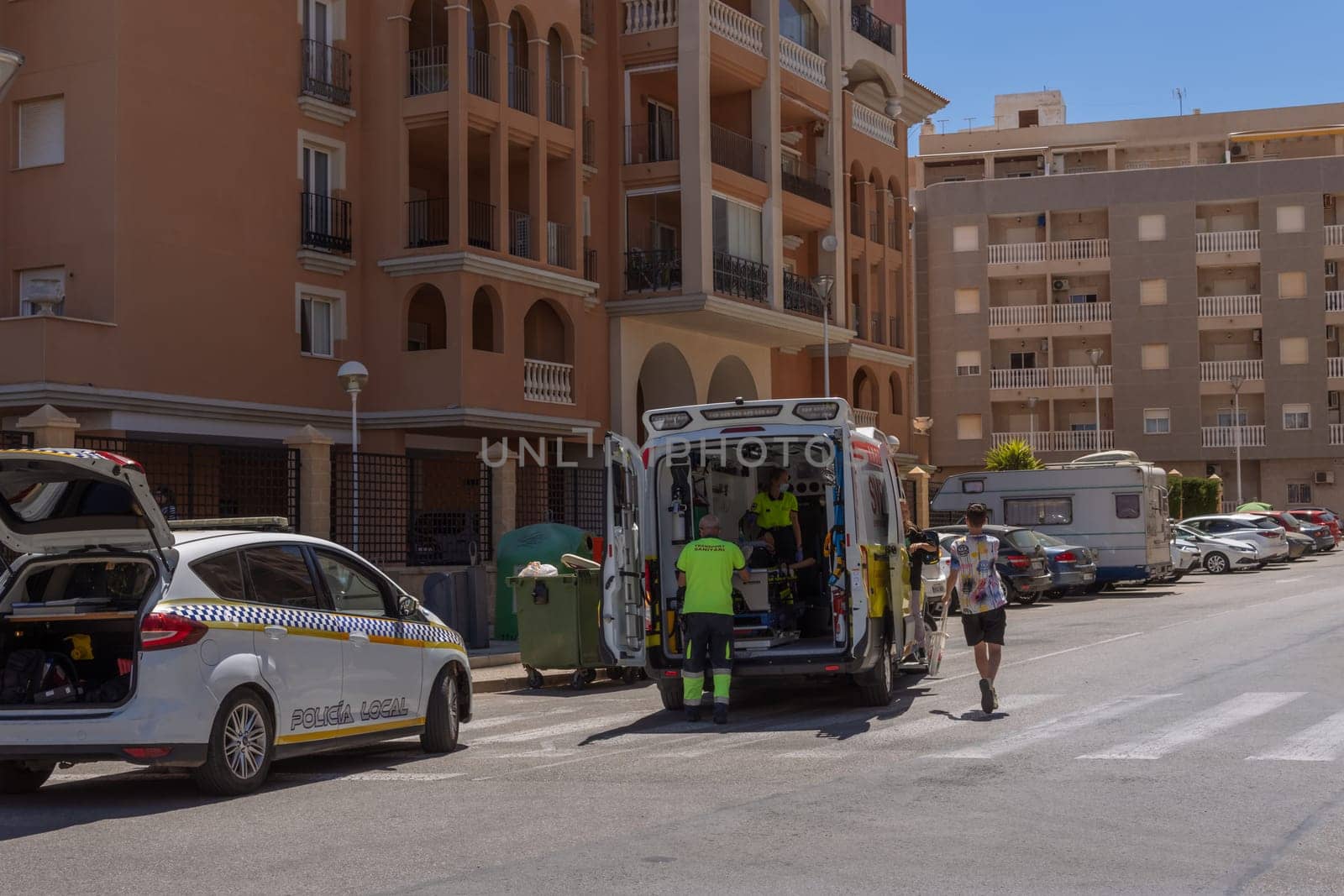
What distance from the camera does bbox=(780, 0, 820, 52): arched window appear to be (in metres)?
40.0

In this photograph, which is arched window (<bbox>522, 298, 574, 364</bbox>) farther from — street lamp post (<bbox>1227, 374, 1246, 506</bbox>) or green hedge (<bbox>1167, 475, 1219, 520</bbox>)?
street lamp post (<bbox>1227, 374, 1246, 506</bbox>)

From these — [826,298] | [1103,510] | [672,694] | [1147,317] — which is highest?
[1147,317]

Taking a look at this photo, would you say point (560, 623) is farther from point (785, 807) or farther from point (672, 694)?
point (785, 807)

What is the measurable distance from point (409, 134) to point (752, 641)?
60.7ft

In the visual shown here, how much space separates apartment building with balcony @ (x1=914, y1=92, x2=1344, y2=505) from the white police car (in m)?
60.4

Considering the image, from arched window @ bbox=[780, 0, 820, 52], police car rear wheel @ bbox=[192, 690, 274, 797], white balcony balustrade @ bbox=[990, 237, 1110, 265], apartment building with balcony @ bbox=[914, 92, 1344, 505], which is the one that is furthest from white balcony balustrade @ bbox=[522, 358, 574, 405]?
white balcony balustrade @ bbox=[990, 237, 1110, 265]

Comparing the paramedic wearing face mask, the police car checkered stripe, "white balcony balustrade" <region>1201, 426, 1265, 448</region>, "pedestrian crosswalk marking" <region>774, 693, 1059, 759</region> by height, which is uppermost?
"white balcony balustrade" <region>1201, 426, 1265, 448</region>

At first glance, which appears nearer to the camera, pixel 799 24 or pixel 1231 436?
pixel 799 24

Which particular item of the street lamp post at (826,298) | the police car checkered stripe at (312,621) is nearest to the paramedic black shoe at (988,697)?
the police car checkered stripe at (312,621)

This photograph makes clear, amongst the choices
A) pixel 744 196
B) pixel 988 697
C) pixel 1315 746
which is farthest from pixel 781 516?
pixel 744 196

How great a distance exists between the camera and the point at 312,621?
11227mm

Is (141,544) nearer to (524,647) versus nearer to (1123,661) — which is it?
(524,647)

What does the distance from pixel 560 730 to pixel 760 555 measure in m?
3.08

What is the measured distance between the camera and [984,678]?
14.0 meters
